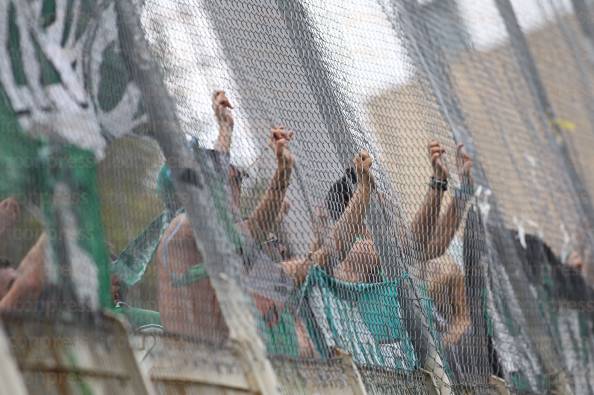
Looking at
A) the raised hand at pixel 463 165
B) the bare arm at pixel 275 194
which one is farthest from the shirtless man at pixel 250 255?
the raised hand at pixel 463 165

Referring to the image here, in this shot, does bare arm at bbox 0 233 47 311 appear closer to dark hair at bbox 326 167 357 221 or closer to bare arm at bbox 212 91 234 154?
bare arm at bbox 212 91 234 154

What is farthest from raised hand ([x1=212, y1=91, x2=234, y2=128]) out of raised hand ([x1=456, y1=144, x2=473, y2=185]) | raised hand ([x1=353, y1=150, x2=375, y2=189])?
raised hand ([x1=456, y1=144, x2=473, y2=185])

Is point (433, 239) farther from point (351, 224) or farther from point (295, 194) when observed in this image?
point (295, 194)

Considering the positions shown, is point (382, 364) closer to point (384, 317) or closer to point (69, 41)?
point (384, 317)

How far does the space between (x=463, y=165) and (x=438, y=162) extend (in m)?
0.32

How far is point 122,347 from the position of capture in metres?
2.99

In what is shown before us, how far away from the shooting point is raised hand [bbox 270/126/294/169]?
12.5ft

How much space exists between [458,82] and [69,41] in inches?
106

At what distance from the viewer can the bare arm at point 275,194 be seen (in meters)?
3.64

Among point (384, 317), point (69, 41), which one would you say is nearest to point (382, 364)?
point (384, 317)

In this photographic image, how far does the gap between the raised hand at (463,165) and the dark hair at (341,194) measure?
0.88 meters

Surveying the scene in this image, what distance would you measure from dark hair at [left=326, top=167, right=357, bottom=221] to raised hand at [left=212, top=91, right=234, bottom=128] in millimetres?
525

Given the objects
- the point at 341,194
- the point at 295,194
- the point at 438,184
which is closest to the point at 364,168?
the point at 341,194

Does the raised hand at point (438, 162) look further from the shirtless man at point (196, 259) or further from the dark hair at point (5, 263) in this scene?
the dark hair at point (5, 263)
